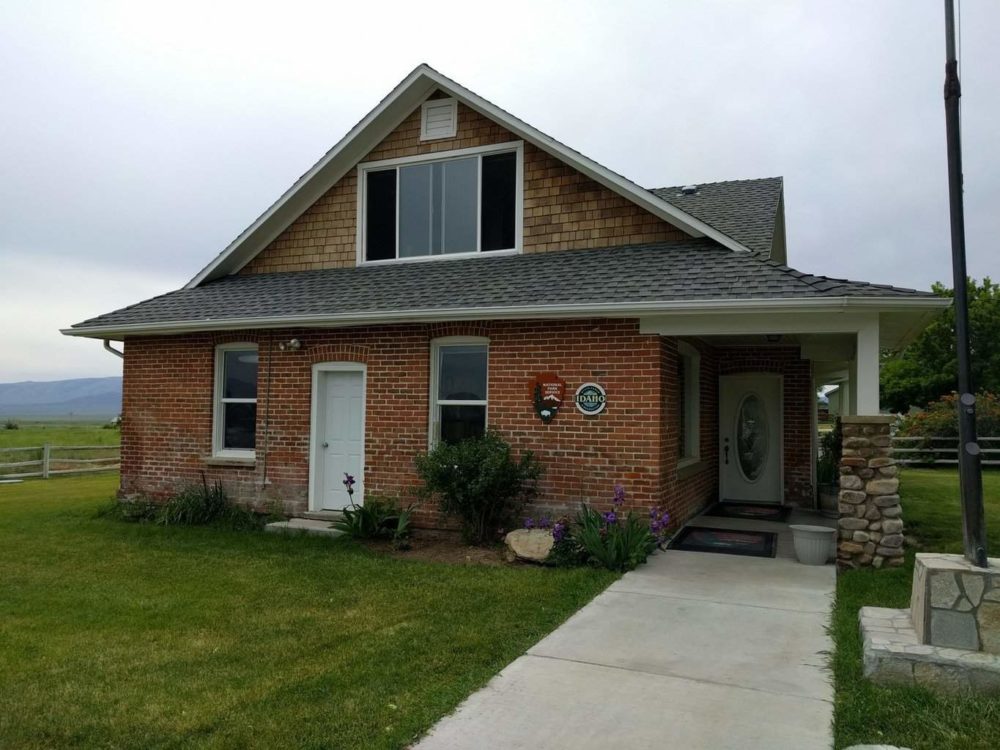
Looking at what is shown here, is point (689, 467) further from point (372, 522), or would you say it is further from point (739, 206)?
point (739, 206)

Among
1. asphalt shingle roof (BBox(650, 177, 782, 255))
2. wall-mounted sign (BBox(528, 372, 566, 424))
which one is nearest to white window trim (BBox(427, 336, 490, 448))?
wall-mounted sign (BBox(528, 372, 566, 424))

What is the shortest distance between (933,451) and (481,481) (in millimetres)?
19382

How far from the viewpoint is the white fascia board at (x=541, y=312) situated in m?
7.48

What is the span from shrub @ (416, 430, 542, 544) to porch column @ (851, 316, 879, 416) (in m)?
3.59

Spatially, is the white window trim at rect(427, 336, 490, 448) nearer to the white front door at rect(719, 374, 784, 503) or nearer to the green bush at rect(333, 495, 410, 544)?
the green bush at rect(333, 495, 410, 544)

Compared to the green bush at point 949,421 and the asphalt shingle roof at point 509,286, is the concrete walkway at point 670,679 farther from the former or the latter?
the green bush at point 949,421

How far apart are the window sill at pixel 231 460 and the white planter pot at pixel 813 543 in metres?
7.39

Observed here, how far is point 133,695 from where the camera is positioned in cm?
449

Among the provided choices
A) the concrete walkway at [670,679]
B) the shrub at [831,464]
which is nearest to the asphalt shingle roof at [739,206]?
the shrub at [831,464]

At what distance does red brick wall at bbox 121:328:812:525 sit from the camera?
875 centimetres

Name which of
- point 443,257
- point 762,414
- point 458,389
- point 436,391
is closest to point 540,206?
point 443,257

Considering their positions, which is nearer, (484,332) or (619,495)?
(619,495)

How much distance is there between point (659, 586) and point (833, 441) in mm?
8199

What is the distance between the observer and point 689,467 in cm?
1034
